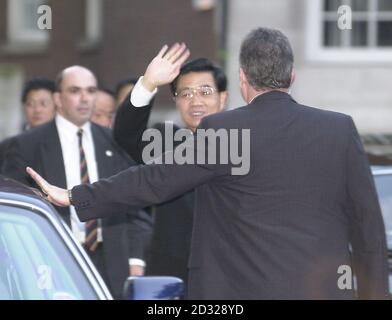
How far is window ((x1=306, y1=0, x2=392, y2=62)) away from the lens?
15.6 m

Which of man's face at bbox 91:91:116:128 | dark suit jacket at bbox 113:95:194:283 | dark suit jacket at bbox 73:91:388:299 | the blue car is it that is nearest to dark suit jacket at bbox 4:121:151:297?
dark suit jacket at bbox 113:95:194:283

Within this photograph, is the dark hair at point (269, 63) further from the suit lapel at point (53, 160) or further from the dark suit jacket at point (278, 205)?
the suit lapel at point (53, 160)

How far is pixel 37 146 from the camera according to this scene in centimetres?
749

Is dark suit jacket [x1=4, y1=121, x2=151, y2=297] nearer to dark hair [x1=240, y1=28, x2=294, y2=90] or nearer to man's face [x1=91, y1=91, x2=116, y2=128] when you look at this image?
man's face [x1=91, y1=91, x2=116, y2=128]

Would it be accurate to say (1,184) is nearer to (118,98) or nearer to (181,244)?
(181,244)

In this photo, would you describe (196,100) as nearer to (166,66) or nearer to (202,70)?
(202,70)

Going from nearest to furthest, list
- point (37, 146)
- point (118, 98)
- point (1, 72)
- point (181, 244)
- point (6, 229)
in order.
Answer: point (6, 229) < point (181, 244) < point (37, 146) < point (118, 98) < point (1, 72)

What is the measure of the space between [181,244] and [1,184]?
5.96ft

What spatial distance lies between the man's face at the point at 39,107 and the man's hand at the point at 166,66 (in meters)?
4.44

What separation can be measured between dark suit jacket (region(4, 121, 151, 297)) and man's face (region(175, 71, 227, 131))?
1.11m

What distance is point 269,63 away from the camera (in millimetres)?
4961

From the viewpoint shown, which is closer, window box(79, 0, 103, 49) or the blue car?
the blue car

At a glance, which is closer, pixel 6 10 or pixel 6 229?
pixel 6 229
